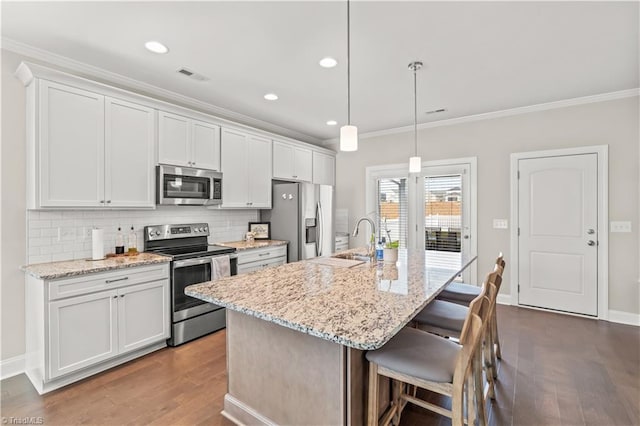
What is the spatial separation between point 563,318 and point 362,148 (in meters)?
3.73

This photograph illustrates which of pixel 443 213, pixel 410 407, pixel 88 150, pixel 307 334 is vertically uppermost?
pixel 88 150

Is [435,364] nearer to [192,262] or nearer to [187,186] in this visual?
[192,262]

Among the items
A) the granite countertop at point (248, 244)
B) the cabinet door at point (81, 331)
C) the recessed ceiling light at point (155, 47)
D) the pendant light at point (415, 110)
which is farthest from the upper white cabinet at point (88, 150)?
the pendant light at point (415, 110)

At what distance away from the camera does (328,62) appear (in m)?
2.87

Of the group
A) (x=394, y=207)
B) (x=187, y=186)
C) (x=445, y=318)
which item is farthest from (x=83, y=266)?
(x=394, y=207)

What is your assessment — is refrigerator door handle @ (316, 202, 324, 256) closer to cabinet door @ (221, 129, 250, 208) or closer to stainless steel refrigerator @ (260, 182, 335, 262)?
stainless steel refrigerator @ (260, 182, 335, 262)

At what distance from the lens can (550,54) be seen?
2758 millimetres

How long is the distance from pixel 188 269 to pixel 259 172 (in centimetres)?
175

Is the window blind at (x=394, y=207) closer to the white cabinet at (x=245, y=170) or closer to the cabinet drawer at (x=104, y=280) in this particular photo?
the white cabinet at (x=245, y=170)

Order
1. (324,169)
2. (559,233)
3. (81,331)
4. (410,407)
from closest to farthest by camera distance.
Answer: (410,407) → (81,331) → (559,233) → (324,169)

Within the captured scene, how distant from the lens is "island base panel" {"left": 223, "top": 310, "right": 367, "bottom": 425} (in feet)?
4.95

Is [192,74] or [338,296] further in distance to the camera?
[192,74]

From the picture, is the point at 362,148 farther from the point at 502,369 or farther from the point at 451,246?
the point at 502,369

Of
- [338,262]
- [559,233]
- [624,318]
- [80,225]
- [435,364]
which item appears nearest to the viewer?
[435,364]
